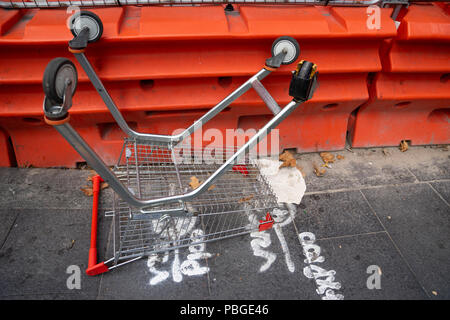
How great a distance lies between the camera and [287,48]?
2.41 meters

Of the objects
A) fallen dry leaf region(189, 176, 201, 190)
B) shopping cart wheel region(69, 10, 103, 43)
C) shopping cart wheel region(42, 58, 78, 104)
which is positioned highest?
shopping cart wheel region(69, 10, 103, 43)

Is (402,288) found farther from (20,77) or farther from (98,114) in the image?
(20,77)

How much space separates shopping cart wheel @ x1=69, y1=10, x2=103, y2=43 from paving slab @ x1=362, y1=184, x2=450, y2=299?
2.65m

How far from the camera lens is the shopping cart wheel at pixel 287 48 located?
238 cm

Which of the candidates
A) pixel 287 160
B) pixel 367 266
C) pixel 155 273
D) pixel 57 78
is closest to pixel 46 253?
pixel 155 273

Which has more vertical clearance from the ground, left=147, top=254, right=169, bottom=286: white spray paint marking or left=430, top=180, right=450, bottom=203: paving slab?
left=430, top=180, right=450, bottom=203: paving slab

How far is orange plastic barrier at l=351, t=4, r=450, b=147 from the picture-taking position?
8.97ft

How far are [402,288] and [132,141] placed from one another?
232cm

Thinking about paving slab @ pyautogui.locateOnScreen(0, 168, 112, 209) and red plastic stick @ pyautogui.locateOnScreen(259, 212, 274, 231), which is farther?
paving slab @ pyautogui.locateOnScreen(0, 168, 112, 209)

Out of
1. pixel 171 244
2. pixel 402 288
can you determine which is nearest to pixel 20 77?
pixel 171 244

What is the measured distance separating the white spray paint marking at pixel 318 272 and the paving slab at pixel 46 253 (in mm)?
1518

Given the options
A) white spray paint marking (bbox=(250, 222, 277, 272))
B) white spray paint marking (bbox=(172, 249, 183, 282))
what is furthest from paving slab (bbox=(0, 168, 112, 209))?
white spray paint marking (bbox=(250, 222, 277, 272))

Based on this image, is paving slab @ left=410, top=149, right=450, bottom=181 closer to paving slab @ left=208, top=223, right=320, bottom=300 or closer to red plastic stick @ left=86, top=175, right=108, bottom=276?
paving slab @ left=208, top=223, right=320, bottom=300
